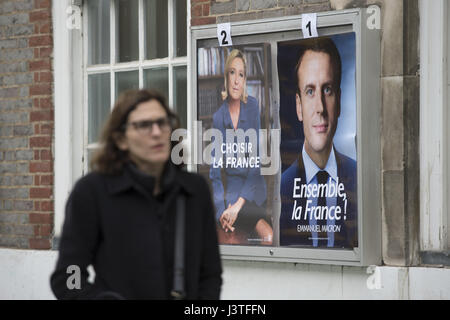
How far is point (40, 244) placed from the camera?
7.90 metres

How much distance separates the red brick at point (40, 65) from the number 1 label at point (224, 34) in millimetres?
1901

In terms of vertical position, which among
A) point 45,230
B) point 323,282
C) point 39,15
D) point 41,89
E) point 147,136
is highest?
point 39,15

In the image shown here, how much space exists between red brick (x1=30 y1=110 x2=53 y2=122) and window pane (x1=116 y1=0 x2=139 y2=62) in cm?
81

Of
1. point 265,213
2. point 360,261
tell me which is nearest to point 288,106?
point 265,213

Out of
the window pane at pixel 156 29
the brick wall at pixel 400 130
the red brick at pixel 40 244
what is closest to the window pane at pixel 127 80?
the window pane at pixel 156 29

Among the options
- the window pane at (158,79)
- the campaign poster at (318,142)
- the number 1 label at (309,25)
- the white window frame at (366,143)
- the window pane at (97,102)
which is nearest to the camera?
the white window frame at (366,143)

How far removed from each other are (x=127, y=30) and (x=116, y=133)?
434 cm

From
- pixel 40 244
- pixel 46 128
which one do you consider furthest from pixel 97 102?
pixel 40 244

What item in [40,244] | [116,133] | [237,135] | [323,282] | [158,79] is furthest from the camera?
[40,244]

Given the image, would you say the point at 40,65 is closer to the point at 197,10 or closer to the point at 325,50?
the point at 197,10

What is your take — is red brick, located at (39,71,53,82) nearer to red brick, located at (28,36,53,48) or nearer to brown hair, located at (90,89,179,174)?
red brick, located at (28,36,53,48)

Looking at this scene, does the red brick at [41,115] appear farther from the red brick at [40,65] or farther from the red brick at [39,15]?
the red brick at [39,15]

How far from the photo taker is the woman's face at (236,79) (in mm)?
6637

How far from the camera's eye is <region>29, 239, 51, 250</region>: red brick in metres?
7.86
